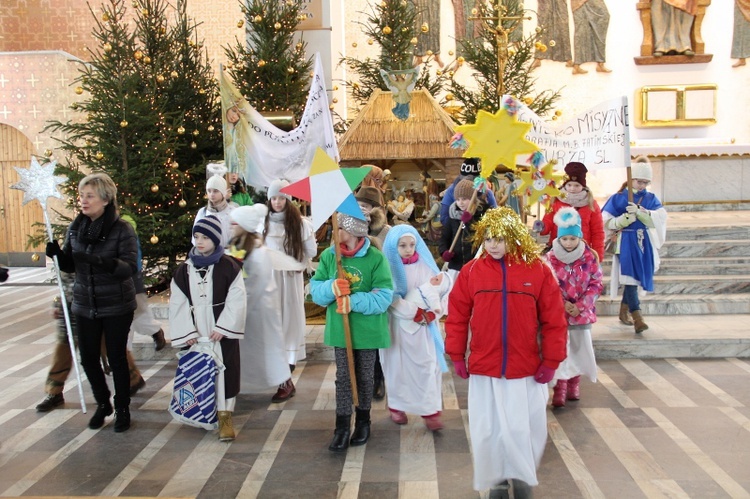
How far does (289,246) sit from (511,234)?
2825mm

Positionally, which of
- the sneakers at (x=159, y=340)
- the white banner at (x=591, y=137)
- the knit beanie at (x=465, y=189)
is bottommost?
the sneakers at (x=159, y=340)

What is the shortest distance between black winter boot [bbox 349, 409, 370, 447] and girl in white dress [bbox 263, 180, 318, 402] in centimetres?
130

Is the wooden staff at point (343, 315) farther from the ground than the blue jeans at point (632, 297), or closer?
farther from the ground

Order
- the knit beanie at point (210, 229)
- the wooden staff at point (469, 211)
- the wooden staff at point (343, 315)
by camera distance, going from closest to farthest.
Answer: the wooden staff at point (343, 315) → the knit beanie at point (210, 229) → the wooden staff at point (469, 211)

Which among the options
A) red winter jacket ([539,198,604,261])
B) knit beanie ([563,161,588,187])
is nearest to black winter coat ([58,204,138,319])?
red winter jacket ([539,198,604,261])

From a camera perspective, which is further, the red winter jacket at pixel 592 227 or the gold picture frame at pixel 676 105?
the gold picture frame at pixel 676 105

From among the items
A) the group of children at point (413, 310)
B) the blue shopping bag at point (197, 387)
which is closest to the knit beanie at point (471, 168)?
the group of children at point (413, 310)

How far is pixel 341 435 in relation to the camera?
4777mm

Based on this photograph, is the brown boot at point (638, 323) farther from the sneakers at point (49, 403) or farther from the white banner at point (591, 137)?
the sneakers at point (49, 403)

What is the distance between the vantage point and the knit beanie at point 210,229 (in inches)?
193

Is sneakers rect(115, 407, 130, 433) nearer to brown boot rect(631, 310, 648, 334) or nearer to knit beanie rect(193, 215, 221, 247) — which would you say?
knit beanie rect(193, 215, 221, 247)

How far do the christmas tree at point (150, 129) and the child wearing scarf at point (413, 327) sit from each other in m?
4.30

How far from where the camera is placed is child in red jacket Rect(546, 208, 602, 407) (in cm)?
539

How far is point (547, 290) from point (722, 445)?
1942 mm
